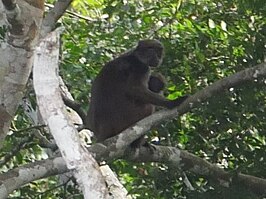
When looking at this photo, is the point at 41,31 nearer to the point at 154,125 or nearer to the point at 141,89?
the point at 154,125

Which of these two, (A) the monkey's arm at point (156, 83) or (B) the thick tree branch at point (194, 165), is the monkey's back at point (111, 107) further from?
(B) the thick tree branch at point (194, 165)

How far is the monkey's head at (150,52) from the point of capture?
5027mm

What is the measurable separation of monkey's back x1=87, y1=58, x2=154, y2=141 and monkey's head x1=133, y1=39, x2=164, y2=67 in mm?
159

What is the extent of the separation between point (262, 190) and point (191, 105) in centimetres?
76

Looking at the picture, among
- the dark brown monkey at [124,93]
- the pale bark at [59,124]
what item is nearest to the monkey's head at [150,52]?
the dark brown monkey at [124,93]

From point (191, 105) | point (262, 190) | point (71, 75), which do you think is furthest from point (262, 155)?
point (71, 75)

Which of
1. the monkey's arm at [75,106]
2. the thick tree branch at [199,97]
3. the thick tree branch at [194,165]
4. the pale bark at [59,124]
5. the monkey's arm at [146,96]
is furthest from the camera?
the monkey's arm at [146,96]

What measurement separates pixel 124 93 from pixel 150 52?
1.85 ft

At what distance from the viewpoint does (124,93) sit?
5.44m

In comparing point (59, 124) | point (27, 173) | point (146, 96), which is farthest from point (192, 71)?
point (59, 124)

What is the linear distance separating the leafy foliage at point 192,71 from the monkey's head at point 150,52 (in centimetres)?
8

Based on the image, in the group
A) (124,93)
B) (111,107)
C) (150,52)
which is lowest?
(111,107)

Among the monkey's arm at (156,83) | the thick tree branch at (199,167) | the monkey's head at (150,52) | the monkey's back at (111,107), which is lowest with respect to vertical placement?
the thick tree branch at (199,167)

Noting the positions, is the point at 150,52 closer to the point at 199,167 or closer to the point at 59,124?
the point at 199,167
